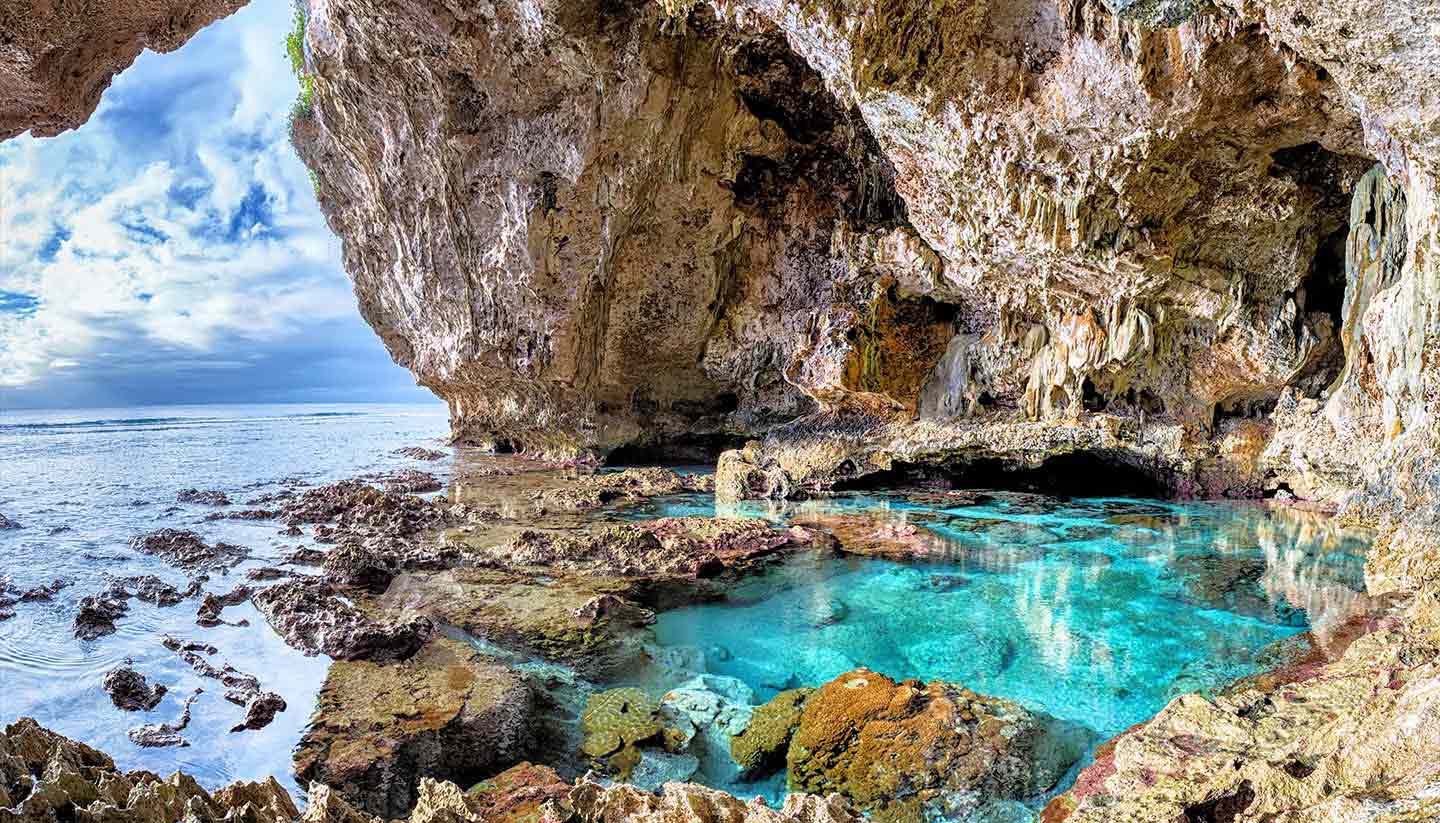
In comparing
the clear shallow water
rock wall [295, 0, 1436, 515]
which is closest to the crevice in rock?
the clear shallow water

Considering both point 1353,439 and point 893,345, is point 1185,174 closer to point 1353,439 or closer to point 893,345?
point 1353,439

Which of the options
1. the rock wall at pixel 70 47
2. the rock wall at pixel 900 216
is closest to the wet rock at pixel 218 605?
the rock wall at pixel 70 47

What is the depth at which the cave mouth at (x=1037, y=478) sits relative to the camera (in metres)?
14.0

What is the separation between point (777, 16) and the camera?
8.03 m

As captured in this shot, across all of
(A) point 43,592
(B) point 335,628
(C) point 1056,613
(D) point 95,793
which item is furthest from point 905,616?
(A) point 43,592

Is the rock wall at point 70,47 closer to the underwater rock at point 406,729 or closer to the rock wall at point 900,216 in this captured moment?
the underwater rock at point 406,729

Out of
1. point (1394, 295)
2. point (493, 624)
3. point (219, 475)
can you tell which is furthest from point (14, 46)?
point (219, 475)

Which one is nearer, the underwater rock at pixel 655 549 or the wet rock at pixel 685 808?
the wet rock at pixel 685 808

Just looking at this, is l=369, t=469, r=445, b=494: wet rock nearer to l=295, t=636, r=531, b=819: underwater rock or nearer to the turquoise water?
the turquoise water

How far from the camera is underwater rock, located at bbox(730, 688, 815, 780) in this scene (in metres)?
4.03

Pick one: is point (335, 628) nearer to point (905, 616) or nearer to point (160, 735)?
point (160, 735)

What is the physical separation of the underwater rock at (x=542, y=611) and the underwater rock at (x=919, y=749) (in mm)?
2014

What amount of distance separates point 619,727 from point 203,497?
42.9ft

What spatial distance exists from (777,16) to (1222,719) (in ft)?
26.2
